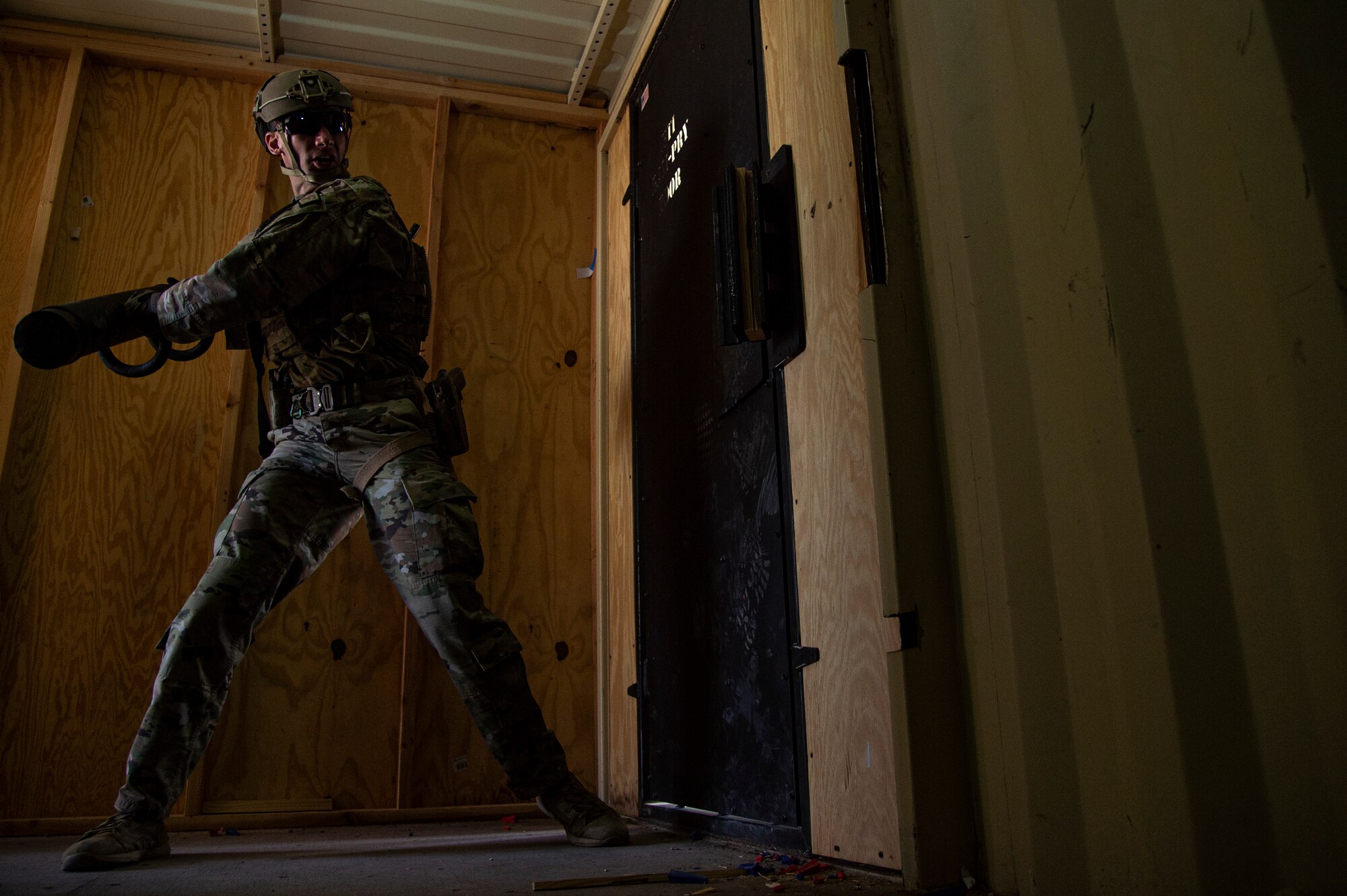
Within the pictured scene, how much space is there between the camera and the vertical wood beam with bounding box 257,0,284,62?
300 cm

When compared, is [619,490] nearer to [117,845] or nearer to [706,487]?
[706,487]

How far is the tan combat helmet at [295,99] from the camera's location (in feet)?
7.68

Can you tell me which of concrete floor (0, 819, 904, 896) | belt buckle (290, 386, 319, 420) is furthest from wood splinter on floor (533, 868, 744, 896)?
belt buckle (290, 386, 319, 420)

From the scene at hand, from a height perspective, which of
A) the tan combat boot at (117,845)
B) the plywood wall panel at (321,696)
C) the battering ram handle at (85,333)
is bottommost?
the tan combat boot at (117,845)

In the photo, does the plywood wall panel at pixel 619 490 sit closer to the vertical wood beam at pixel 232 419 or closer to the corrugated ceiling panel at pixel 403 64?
the corrugated ceiling panel at pixel 403 64

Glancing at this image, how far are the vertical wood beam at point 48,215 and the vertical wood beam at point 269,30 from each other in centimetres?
60

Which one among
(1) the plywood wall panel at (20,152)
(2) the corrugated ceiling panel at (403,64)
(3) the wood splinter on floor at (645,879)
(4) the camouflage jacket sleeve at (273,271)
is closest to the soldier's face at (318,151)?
(4) the camouflage jacket sleeve at (273,271)

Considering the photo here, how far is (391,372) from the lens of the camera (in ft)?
6.98

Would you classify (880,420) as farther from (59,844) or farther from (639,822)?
(59,844)

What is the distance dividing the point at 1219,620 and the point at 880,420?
0.56 meters

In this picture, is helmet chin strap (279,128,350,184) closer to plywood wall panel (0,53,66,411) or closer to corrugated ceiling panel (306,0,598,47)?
corrugated ceiling panel (306,0,598,47)

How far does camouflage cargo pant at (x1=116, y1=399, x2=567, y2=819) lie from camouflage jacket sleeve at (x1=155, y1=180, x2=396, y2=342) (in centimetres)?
30

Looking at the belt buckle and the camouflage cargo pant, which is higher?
the belt buckle

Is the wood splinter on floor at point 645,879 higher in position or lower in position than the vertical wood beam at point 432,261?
lower
